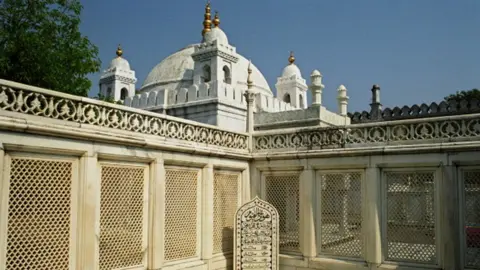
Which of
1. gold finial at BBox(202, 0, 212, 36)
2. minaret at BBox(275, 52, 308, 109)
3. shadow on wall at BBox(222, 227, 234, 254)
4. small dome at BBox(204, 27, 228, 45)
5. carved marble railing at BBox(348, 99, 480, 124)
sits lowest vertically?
shadow on wall at BBox(222, 227, 234, 254)

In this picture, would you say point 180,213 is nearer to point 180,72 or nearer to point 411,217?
point 411,217

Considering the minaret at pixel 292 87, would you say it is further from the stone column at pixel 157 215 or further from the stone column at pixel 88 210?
the stone column at pixel 88 210

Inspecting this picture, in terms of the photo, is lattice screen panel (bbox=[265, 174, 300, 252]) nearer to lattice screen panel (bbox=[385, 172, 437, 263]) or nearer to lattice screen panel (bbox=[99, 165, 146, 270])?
lattice screen panel (bbox=[385, 172, 437, 263])

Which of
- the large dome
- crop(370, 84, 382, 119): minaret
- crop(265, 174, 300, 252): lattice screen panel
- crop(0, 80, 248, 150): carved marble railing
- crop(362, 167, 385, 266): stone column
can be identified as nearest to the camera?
crop(0, 80, 248, 150): carved marble railing

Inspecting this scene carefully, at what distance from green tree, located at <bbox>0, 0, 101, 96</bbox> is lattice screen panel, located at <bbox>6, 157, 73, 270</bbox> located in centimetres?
406

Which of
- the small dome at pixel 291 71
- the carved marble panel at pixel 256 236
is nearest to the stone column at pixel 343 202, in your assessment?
the carved marble panel at pixel 256 236

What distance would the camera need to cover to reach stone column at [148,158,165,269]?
310 inches

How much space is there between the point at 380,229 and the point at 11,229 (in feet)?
21.1

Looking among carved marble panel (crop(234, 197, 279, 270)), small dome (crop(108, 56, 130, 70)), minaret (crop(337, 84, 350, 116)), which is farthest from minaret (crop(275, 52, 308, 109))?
carved marble panel (crop(234, 197, 279, 270))

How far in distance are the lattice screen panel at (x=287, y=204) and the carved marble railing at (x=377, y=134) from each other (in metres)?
0.73

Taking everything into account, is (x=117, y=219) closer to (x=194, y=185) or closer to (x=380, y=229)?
(x=194, y=185)

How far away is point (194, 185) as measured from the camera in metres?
8.95

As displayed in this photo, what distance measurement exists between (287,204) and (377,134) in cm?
256

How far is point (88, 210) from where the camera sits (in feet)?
22.4
